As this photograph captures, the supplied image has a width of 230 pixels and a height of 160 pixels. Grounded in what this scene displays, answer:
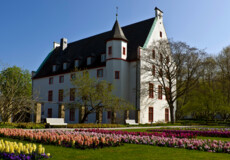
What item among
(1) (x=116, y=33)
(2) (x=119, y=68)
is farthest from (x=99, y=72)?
(1) (x=116, y=33)

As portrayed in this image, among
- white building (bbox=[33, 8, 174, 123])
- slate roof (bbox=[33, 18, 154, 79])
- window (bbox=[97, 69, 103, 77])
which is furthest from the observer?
window (bbox=[97, 69, 103, 77])

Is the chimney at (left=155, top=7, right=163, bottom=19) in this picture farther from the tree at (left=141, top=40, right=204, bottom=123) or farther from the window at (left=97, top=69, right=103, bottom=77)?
the window at (left=97, top=69, right=103, bottom=77)

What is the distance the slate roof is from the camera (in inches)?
1417

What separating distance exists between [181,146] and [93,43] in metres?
34.4

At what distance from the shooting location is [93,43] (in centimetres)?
4250

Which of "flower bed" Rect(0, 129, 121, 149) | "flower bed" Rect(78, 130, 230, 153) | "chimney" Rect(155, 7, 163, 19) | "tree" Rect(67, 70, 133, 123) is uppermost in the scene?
"chimney" Rect(155, 7, 163, 19)

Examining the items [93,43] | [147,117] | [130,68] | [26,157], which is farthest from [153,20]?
[26,157]

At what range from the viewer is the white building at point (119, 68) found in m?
33.4

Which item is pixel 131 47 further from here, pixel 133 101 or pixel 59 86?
pixel 59 86

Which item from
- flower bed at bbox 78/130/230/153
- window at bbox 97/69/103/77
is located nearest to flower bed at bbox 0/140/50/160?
flower bed at bbox 78/130/230/153

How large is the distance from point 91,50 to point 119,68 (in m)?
9.37

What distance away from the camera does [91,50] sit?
135 feet

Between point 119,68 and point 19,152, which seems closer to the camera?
point 19,152

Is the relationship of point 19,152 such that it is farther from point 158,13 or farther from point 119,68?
point 158,13
